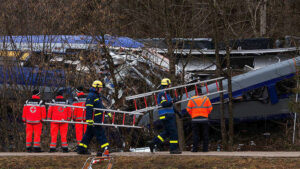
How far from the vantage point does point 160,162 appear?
10.7 meters

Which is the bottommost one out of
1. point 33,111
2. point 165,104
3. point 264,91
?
point 33,111

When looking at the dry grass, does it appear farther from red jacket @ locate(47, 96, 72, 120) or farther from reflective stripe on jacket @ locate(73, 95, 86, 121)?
reflective stripe on jacket @ locate(73, 95, 86, 121)

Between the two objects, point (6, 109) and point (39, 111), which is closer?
point (39, 111)

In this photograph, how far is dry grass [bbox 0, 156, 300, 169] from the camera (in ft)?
32.5

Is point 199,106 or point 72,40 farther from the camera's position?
point 72,40

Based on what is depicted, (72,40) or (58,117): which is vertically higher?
(72,40)

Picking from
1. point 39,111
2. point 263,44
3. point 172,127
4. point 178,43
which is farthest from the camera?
point 263,44

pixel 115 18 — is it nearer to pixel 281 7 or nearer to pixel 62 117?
pixel 62 117

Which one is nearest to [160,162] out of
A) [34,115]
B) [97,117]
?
[97,117]

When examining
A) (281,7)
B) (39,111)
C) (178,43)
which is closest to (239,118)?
(178,43)

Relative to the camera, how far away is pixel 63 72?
17.9 meters

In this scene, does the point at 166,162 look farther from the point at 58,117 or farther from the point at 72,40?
the point at 72,40

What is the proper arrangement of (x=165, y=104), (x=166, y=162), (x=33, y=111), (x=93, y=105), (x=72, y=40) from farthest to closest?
(x=72, y=40), (x=33, y=111), (x=165, y=104), (x=93, y=105), (x=166, y=162)

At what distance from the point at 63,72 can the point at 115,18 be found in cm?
288
